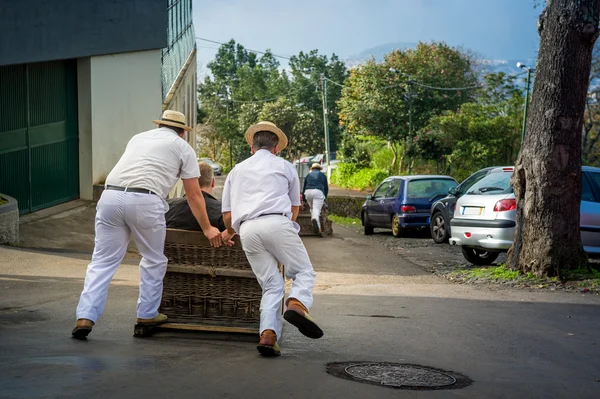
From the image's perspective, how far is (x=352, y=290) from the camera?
11398 mm

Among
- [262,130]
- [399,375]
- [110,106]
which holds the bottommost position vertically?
[399,375]

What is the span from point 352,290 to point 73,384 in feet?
21.1

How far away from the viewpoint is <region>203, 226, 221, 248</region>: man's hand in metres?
7.24

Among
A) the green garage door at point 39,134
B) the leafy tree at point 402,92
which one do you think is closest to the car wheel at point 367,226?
the green garage door at point 39,134

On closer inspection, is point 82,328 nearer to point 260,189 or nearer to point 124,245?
point 124,245

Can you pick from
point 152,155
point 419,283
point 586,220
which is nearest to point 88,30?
point 419,283

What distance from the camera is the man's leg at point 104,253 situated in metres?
7.05

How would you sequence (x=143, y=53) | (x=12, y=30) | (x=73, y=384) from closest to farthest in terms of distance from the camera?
(x=73, y=384), (x=12, y=30), (x=143, y=53)

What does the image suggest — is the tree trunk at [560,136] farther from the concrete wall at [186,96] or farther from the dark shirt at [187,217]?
the concrete wall at [186,96]

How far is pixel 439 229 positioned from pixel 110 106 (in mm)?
7939

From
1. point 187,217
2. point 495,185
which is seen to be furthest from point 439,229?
point 187,217

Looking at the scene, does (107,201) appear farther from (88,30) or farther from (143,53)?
(143,53)

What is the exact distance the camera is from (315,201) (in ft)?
71.1

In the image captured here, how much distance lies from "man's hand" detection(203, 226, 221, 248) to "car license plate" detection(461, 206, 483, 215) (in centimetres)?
791
